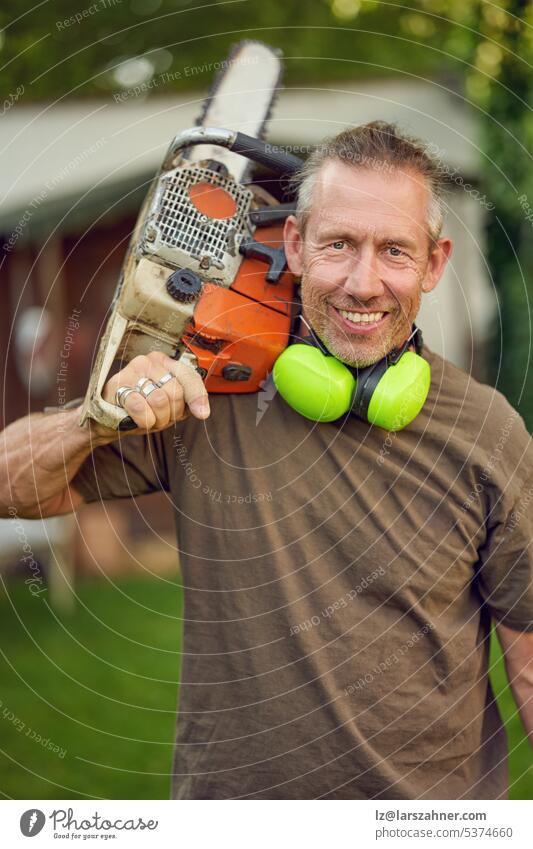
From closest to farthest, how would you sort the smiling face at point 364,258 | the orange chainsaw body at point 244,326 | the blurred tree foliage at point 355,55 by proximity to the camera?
1. the smiling face at point 364,258
2. the orange chainsaw body at point 244,326
3. the blurred tree foliage at point 355,55

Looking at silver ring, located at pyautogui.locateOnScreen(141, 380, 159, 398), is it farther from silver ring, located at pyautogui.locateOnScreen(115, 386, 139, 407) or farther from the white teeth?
the white teeth

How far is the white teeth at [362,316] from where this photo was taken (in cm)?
212

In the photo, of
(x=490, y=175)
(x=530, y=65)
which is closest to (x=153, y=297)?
(x=530, y=65)

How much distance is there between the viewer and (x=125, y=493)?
7.84 ft

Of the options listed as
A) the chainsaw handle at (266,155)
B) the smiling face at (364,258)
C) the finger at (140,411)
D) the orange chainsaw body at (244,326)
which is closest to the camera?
the finger at (140,411)

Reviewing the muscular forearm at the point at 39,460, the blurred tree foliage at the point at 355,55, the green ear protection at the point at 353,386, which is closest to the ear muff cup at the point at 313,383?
the green ear protection at the point at 353,386

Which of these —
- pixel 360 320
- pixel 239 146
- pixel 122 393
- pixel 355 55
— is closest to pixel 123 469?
pixel 122 393

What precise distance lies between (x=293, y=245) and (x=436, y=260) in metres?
0.37

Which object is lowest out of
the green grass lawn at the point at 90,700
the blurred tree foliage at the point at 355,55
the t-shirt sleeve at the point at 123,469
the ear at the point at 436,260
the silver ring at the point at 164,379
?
the green grass lawn at the point at 90,700

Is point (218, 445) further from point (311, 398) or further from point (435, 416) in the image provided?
point (435, 416)

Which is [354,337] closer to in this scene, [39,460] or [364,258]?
[364,258]

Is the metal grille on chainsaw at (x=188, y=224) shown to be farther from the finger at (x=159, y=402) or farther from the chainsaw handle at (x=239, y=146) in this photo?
the finger at (x=159, y=402)

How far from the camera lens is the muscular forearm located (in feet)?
7.36
